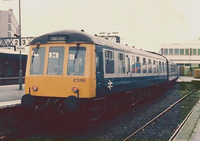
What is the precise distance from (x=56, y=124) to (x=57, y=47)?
2.79 metres

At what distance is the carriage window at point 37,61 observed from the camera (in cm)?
965

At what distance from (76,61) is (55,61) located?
0.76 m

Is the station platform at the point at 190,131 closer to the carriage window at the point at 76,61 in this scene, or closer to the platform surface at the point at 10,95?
the carriage window at the point at 76,61

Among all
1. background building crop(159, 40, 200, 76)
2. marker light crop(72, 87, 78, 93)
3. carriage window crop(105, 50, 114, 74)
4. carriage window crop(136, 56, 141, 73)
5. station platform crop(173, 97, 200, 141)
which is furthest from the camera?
background building crop(159, 40, 200, 76)

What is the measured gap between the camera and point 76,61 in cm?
920

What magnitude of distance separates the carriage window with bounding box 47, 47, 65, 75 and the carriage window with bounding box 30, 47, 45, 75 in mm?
291

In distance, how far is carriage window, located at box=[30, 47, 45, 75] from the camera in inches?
380

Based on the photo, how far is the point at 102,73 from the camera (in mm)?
9820

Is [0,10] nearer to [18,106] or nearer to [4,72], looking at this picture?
[4,72]

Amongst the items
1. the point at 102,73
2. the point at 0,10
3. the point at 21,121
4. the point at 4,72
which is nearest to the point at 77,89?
the point at 102,73

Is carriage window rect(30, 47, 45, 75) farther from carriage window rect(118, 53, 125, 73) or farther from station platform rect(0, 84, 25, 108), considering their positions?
carriage window rect(118, 53, 125, 73)

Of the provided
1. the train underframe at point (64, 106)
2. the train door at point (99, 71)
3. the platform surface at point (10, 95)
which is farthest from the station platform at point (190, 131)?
the platform surface at point (10, 95)

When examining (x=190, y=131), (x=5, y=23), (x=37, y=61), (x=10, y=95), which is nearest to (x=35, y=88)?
(x=37, y=61)

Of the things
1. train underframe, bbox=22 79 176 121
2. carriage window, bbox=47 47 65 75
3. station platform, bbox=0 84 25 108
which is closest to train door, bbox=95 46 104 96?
train underframe, bbox=22 79 176 121
